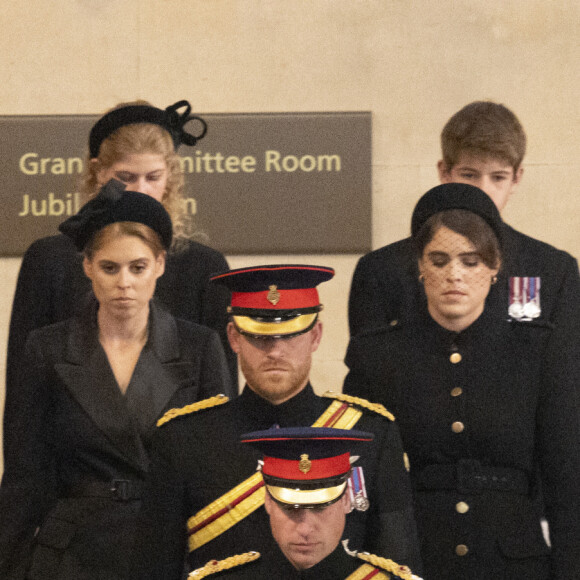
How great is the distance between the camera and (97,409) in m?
2.91

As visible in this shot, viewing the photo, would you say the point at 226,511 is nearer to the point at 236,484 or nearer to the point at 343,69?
the point at 236,484

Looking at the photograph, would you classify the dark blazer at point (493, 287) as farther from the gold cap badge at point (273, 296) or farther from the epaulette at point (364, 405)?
the gold cap badge at point (273, 296)

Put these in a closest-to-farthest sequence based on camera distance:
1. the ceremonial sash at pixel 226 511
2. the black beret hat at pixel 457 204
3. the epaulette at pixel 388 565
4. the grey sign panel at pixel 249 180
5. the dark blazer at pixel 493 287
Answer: the epaulette at pixel 388 565 → the ceremonial sash at pixel 226 511 → the black beret hat at pixel 457 204 → the dark blazer at pixel 493 287 → the grey sign panel at pixel 249 180

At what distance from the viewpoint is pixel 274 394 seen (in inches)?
96.7

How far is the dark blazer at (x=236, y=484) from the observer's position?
2443 mm

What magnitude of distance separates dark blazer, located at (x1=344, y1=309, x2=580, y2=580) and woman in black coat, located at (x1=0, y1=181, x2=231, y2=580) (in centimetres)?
50

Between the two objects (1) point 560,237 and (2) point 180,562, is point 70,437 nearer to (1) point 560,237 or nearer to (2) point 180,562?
(2) point 180,562

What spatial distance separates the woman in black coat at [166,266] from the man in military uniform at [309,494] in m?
1.16

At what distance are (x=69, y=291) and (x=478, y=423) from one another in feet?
3.83

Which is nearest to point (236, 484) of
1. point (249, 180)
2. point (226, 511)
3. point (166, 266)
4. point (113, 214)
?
point (226, 511)

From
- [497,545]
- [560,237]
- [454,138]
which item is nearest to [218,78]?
[560,237]

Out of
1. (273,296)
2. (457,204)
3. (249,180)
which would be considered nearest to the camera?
(273,296)

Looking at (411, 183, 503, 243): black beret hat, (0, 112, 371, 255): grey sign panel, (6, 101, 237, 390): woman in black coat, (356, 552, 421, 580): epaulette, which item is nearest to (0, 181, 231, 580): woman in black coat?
(6, 101, 237, 390): woman in black coat

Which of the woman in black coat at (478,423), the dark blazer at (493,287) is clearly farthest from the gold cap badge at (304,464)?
the dark blazer at (493,287)
